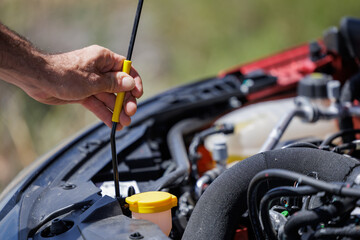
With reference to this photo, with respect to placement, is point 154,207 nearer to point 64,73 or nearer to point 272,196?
point 272,196

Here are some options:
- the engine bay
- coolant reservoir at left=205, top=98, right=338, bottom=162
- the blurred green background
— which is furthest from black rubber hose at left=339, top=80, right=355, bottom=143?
the blurred green background

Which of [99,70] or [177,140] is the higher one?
[99,70]

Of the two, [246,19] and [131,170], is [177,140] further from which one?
[246,19]

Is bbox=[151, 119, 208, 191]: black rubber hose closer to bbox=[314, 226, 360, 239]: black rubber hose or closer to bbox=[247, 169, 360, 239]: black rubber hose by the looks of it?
bbox=[247, 169, 360, 239]: black rubber hose

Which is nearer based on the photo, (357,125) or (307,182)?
(307,182)

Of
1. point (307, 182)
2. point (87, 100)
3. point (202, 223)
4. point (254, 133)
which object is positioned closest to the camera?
point (307, 182)

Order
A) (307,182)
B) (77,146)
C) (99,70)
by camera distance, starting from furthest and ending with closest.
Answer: (77,146)
(99,70)
(307,182)

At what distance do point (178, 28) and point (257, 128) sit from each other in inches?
221

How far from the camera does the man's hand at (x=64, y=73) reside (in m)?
1.42

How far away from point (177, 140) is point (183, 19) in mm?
5924

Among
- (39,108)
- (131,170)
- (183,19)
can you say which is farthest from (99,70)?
(183,19)

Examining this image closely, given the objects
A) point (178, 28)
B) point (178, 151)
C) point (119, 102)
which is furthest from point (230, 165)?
point (178, 28)

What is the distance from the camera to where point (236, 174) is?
127 centimetres

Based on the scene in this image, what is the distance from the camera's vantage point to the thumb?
152 cm
